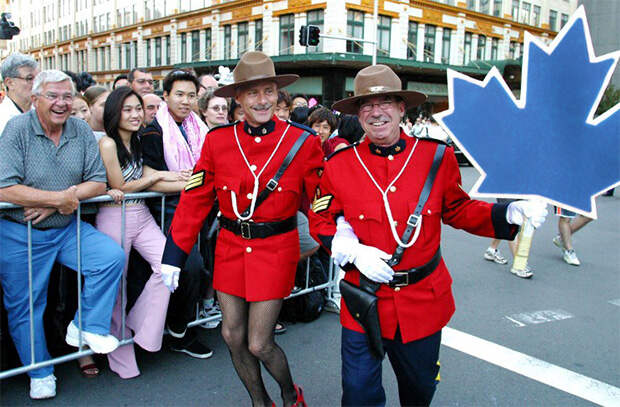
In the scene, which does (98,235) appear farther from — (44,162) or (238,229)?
(238,229)

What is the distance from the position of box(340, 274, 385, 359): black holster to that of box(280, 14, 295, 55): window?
28.5 metres

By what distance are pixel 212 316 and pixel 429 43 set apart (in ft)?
101

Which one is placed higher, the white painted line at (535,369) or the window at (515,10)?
the window at (515,10)

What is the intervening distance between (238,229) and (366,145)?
0.86m

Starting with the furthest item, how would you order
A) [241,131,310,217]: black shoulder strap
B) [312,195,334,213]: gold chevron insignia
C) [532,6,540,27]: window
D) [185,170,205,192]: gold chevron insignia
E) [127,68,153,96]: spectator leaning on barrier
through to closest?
[532,6,540,27]: window < [127,68,153,96]: spectator leaning on barrier < [185,170,205,192]: gold chevron insignia < [241,131,310,217]: black shoulder strap < [312,195,334,213]: gold chevron insignia

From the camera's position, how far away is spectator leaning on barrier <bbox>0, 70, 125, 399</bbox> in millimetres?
3168

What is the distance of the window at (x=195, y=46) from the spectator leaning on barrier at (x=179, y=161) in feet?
111

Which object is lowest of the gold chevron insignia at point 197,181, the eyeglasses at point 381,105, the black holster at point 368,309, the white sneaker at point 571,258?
the white sneaker at point 571,258

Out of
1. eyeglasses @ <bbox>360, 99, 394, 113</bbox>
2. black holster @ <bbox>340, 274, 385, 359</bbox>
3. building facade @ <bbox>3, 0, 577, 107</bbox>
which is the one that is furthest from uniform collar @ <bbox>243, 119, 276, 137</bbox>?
building facade @ <bbox>3, 0, 577, 107</bbox>

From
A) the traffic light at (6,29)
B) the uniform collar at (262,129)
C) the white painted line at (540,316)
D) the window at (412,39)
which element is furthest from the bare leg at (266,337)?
the window at (412,39)

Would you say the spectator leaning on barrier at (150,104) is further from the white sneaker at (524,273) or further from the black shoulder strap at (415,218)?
the white sneaker at (524,273)

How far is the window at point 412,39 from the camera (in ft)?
101

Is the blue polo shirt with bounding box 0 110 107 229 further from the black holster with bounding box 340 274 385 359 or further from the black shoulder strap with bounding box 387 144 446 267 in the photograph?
the black shoulder strap with bounding box 387 144 446 267

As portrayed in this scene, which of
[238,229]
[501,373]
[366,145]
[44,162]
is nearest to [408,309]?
[366,145]
